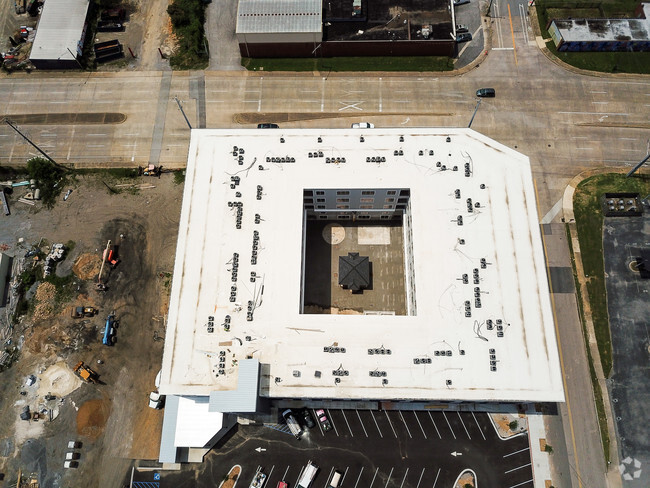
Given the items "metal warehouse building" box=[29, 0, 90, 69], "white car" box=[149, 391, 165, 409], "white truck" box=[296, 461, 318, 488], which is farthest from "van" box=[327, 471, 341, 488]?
"metal warehouse building" box=[29, 0, 90, 69]

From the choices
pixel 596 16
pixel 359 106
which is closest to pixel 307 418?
pixel 359 106

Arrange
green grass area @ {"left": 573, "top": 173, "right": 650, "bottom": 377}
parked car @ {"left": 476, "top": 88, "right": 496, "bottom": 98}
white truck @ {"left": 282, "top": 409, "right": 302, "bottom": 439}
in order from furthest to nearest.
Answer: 1. parked car @ {"left": 476, "top": 88, "right": 496, "bottom": 98}
2. green grass area @ {"left": 573, "top": 173, "right": 650, "bottom": 377}
3. white truck @ {"left": 282, "top": 409, "right": 302, "bottom": 439}

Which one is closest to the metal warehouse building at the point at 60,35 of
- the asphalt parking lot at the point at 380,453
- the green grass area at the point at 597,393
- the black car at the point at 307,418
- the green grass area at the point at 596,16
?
the asphalt parking lot at the point at 380,453

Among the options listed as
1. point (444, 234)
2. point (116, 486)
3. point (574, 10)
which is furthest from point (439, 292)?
point (574, 10)

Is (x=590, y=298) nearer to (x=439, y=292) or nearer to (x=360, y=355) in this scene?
(x=439, y=292)

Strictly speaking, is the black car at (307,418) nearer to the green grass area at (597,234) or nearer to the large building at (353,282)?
the large building at (353,282)

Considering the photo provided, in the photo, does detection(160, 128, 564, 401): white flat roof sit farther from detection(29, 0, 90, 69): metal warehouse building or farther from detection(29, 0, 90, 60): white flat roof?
detection(29, 0, 90, 60): white flat roof
